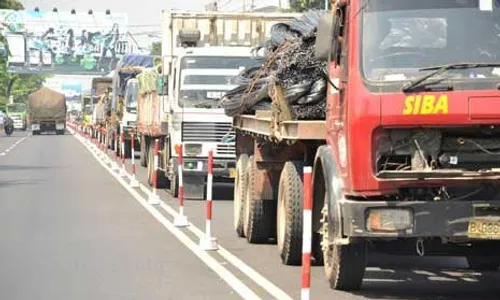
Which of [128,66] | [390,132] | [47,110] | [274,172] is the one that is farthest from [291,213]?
[47,110]

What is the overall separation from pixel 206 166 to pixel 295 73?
8.62 meters

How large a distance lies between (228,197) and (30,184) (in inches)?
213

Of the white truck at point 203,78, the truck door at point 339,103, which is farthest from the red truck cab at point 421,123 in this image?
the white truck at point 203,78

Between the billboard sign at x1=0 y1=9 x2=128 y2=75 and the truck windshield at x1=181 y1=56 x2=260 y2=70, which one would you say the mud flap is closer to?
the truck windshield at x1=181 y1=56 x2=260 y2=70

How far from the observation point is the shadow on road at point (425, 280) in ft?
30.7

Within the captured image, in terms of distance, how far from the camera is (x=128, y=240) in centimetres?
1345

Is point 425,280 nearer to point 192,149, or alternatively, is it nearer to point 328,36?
point 328,36

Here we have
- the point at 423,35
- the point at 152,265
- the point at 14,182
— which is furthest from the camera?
the point at 14,182

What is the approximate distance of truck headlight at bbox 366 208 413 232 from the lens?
8.00 meters

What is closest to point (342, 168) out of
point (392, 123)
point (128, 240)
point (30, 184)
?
point (392, 123)

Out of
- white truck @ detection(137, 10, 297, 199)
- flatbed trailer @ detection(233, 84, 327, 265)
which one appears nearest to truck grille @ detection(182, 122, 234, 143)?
white truck @ detection(137, 10, 297, 199)

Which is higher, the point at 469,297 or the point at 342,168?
the point at 342,168

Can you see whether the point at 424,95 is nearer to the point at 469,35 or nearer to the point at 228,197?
the point at 469,35

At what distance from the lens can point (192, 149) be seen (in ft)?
63.4
